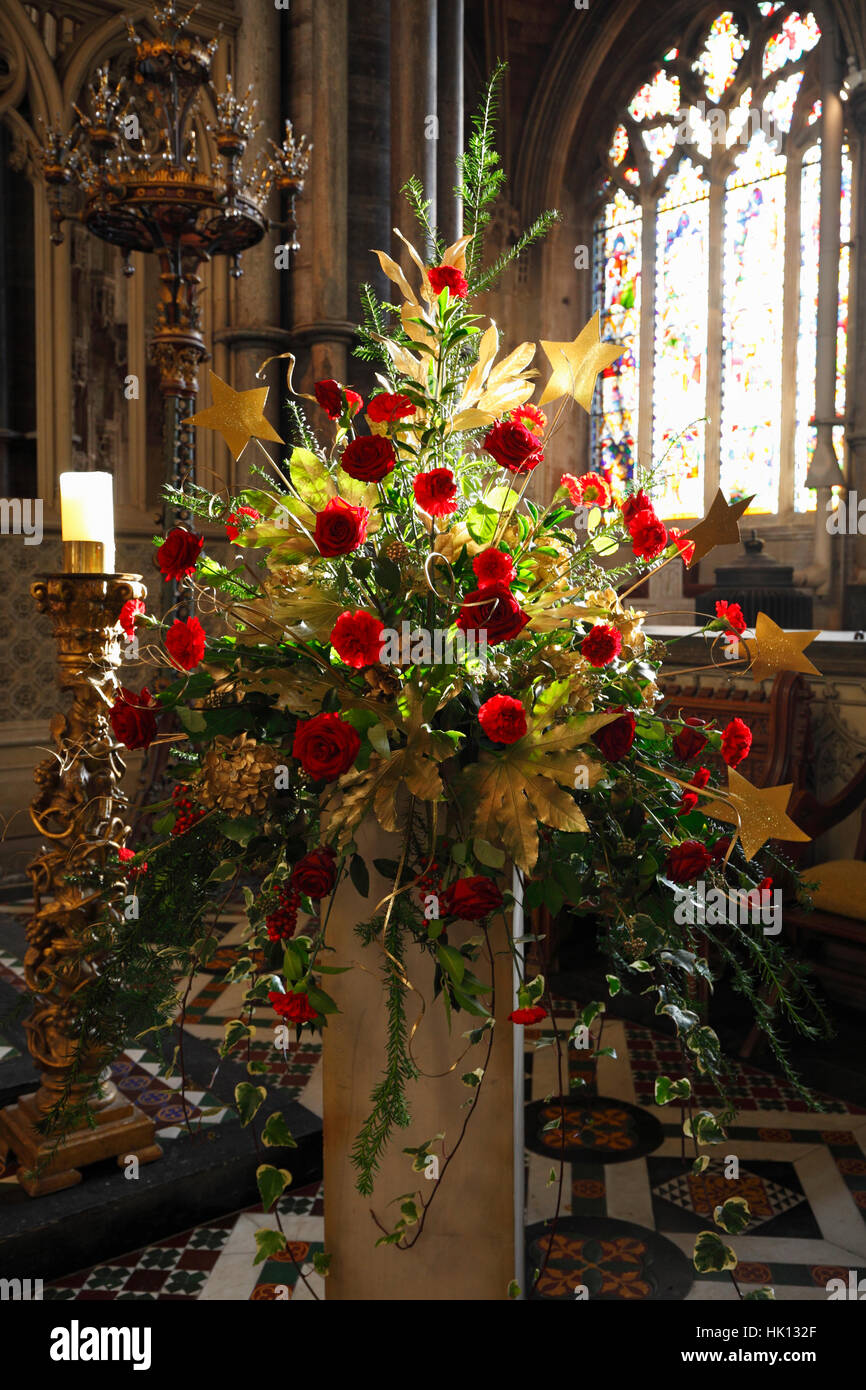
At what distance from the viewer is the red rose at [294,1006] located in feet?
2.96

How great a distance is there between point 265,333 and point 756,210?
557 cm

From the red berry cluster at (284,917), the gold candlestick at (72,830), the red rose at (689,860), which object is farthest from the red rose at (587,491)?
the gold candlestick at (72,830)

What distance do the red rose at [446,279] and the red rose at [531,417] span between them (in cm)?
16

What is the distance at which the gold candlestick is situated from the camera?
2182 millimetres

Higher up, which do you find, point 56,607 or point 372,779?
point 56,607

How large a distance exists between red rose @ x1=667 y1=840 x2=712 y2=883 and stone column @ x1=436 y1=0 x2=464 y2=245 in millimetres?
5483

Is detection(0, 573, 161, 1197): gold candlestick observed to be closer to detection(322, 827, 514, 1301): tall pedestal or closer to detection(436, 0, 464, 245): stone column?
detection(322, 827, 514, 1301): tall pedestal

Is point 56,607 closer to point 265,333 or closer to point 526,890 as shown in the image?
point 526,890

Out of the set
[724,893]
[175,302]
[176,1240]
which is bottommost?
[176,1240]

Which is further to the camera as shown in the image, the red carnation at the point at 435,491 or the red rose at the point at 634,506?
the red rose at the point at 634,506

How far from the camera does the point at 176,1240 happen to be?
2.29 m

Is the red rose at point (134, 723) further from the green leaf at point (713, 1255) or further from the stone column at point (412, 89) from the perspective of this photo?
the stone column at point (412, 89)

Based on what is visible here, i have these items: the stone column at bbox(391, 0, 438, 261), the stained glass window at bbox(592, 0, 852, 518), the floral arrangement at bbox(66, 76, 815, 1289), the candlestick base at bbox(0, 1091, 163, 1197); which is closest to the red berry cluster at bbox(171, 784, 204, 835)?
the floral arrangement at bbox(66, 76, 815, 1289)
